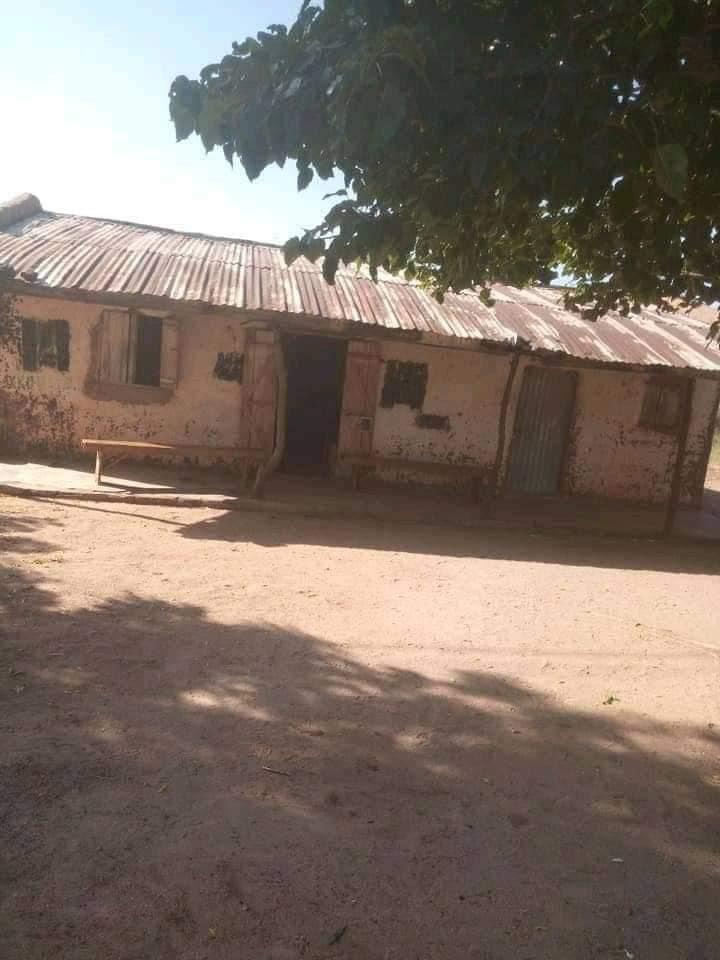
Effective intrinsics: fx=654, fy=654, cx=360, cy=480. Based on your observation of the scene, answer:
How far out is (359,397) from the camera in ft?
32.0

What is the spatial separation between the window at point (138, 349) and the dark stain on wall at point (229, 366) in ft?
1.97

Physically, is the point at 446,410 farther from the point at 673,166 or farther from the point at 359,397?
the point at 673,166

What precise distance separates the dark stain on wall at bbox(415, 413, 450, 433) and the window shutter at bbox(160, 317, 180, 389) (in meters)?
3.65

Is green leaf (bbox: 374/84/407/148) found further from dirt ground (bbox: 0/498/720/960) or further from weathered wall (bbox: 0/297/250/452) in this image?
weathered wall (bbox: 0/297/250/452)

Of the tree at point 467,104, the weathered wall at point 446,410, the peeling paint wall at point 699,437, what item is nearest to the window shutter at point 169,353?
the weathered wall at point 446,410

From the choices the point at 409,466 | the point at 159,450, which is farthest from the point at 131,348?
the point at 409,466

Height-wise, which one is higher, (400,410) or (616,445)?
(400,410)

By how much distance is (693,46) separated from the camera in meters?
2.96

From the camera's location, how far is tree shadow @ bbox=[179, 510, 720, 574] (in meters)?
7.22

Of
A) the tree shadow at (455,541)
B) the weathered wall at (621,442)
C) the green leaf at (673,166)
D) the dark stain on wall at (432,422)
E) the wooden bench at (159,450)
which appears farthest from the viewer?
the weathered wall at (621,442)

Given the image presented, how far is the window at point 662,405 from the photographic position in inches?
426

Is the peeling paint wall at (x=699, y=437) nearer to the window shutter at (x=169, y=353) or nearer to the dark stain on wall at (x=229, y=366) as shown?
the dark stain on wall at (x=229, y=366)

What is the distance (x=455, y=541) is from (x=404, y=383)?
3032mm

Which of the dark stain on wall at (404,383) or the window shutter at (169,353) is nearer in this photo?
the window shutter at (169,353)
